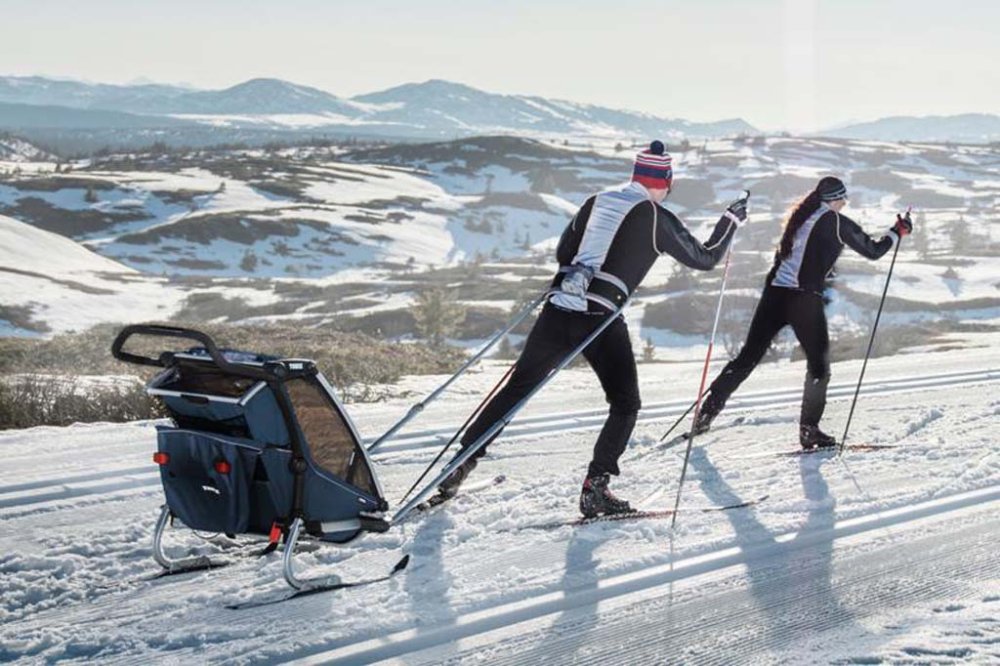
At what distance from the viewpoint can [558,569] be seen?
17.6ft

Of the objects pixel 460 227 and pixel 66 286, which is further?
pixel 460 227

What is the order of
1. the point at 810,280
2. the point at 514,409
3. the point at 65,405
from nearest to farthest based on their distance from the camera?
the point at 514,409
the point at 810,280
the point at 65,405

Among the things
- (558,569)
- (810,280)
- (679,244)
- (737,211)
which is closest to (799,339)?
(810,280)

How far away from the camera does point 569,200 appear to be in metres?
125

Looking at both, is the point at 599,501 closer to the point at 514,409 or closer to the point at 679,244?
the point at 514,409

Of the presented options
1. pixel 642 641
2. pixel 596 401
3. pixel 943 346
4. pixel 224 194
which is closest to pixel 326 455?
pixel 642 641

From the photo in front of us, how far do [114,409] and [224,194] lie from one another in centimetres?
10092

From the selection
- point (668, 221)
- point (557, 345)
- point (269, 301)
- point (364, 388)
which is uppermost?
point (668, 221)

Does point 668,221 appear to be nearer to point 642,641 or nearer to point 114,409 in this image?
point 642,641

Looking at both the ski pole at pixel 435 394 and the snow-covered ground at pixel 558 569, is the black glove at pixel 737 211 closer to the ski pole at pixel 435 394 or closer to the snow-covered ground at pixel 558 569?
the ski pole at pixel 435 394

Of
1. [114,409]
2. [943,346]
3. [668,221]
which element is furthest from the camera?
[943,346]

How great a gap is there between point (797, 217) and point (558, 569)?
4302mm

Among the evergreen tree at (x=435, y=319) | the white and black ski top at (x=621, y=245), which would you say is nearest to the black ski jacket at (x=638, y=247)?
the white and black ski top at (x=621, y=245)

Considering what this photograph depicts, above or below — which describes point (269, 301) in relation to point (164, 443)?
below
